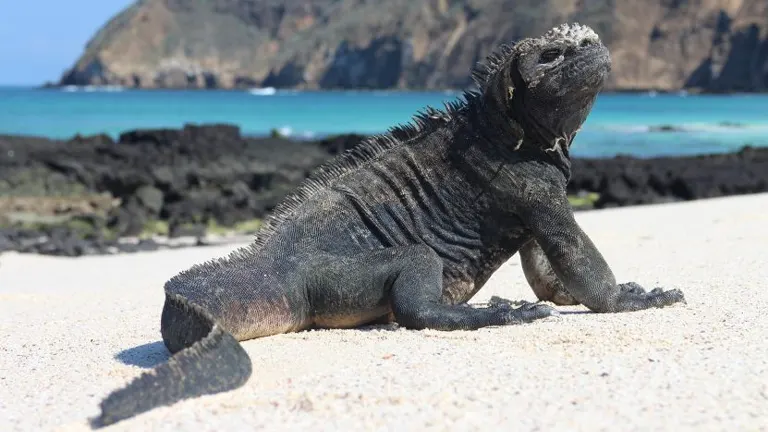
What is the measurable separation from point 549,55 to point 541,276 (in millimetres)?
1322

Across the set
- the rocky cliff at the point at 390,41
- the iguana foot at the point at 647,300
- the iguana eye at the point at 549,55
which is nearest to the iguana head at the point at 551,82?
the iguana eye at the point at 549,55

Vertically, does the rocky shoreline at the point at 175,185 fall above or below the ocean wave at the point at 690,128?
below

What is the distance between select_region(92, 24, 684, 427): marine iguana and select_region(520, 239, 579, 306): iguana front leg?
0.39 ft

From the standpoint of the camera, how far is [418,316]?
4.85 meters

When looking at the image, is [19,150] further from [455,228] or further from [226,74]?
[226,74]

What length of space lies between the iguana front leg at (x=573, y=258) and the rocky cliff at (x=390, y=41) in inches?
4329

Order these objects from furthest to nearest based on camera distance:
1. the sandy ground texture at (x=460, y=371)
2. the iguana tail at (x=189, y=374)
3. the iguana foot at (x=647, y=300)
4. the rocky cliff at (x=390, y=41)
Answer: the rocky cliff at (x=390, y=41) < the iguana foot at (x=647, y=300) < the iguana tail at (x=189, y=374) < the sandy ground texture at (x=460, y=371)

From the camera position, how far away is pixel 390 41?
477 ft

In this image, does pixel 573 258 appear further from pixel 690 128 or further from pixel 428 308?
pixel 690 128

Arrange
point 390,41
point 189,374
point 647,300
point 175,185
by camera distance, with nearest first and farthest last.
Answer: point 189,374 → point 647,300 → point 175,185 → point 390,41

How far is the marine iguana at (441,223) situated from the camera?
4867 millimetres

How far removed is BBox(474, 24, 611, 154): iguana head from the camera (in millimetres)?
5055

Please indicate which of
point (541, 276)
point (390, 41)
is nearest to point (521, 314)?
point (541, 276)

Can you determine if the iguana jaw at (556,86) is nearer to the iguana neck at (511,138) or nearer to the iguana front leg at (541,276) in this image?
the iguana neck at (511,138)
